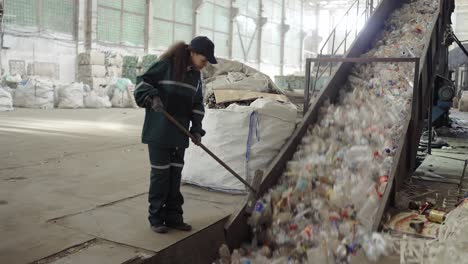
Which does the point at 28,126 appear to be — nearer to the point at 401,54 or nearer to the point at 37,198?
the point at 37,198

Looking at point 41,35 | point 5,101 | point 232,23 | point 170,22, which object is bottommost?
point 5,101

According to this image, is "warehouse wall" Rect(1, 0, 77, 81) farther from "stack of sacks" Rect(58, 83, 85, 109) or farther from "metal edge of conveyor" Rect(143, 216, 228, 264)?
"metal edge of conveyor" Rect(143, 216, 228, 264)

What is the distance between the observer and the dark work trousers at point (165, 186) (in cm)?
262

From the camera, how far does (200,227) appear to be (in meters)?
2.77

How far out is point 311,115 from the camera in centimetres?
399

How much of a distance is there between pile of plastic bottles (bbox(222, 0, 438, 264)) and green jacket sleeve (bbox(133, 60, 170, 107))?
112cm

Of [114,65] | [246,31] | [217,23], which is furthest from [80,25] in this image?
[246,31]

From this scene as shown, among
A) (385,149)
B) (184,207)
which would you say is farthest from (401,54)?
(184,207)

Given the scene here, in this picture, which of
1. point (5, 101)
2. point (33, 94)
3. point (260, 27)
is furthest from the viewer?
point (260, 27)

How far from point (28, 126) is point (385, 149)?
562 cm

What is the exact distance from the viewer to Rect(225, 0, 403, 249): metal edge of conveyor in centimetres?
286

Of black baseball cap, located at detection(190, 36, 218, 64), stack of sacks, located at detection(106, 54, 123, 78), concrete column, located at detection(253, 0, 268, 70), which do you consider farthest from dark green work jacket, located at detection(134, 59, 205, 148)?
concrete column, located at detection(253, 0, 268, 70)

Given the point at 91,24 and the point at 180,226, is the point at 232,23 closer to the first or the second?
the point at 91,24

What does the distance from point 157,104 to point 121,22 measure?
1349 centimetres
